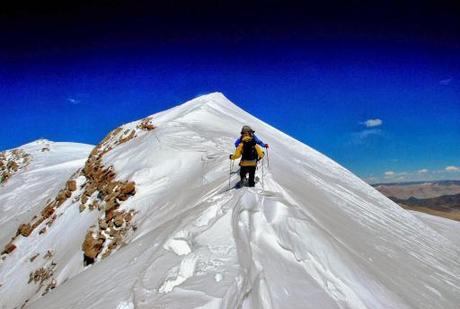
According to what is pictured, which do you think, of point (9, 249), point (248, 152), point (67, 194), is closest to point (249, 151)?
point (248, 152)

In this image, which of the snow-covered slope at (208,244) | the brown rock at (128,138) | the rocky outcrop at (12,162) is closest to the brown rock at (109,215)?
the snow-covered slope at (208,244)

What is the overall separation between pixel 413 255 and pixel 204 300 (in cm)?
887

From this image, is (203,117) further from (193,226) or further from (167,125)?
(193,226)

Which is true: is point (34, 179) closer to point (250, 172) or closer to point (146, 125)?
point (146, 125)

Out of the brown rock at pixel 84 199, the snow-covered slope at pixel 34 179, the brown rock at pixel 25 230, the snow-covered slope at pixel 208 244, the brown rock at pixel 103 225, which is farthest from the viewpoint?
the snow-covered slope at pixel 34 179

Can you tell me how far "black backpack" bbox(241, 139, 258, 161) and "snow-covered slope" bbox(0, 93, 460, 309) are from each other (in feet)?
3.27

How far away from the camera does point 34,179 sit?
3866cm

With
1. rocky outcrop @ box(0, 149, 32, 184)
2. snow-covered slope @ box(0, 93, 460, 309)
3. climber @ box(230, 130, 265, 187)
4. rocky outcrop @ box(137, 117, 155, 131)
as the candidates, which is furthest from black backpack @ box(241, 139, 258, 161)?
rocky outcrop @ box(0, 149, 32, 184)

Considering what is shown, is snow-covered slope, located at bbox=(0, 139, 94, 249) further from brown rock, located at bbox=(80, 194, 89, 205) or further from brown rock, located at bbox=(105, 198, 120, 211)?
brown rock, located at bbox=(105, 198, 120, 211)

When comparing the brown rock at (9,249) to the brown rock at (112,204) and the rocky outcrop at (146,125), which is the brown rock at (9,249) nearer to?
the brown rock at (112,204)

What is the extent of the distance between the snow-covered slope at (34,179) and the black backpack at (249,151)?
18.6 m

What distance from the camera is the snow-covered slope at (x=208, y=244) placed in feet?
19.1

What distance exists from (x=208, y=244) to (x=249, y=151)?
3409mm

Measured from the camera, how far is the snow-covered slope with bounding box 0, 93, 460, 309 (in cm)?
581
